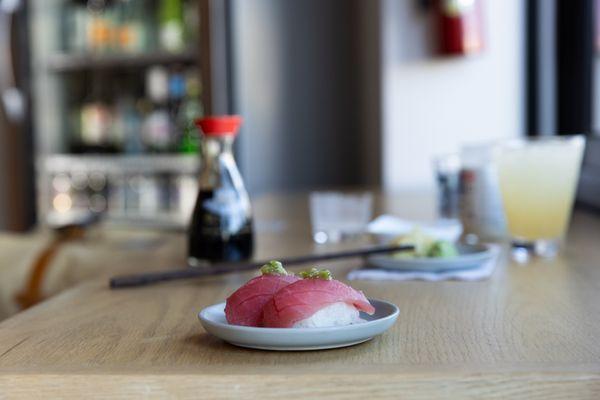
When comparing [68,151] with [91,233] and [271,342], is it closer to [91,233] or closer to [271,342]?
[91,233]

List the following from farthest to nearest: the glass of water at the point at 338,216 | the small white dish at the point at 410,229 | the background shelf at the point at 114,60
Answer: the background shelf at the point at 114,60, the glass of water at the point at 338,216, the small white dish at the point at 410,229

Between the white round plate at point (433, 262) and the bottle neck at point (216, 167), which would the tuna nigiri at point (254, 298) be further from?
the bottle neck at point (216, 167)

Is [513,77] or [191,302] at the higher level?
[513,77]

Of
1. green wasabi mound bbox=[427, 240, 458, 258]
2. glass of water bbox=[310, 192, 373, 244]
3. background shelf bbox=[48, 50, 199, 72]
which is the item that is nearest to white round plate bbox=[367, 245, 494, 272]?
green wasabi mound bbox=[427, 240, 458, 258]

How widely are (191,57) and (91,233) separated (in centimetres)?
126

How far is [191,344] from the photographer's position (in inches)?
27.8

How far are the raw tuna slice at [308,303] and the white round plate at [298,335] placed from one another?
1cm

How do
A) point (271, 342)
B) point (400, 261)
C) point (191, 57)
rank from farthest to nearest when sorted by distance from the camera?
point (191, 57), point (400, 261), point (271, 342)

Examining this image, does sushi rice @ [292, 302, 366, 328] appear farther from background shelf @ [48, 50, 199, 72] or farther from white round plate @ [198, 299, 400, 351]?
background shelf @ [48, 50, 199, 72]

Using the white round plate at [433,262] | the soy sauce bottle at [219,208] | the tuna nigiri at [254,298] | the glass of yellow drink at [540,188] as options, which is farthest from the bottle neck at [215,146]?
the tuna nigiri at [254,298]

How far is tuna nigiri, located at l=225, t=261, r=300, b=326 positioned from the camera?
685 mm

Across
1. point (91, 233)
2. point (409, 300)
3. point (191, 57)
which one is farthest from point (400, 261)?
point (191, 57)

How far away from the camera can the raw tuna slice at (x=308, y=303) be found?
2.14 ft

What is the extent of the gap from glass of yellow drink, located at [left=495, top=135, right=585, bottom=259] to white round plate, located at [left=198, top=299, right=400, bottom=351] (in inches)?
25.6
